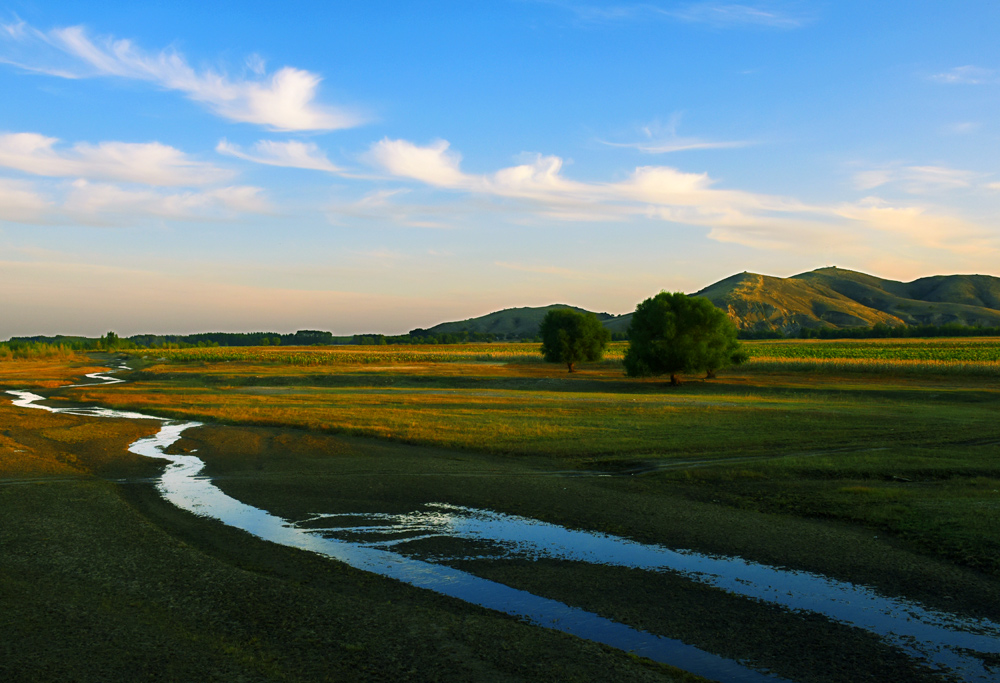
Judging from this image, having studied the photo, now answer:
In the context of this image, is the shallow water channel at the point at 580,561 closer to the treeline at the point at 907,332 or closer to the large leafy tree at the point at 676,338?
the large leafy tree at the point at 676,338

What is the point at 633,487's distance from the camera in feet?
55.1

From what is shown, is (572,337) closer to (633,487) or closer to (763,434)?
(763,434)

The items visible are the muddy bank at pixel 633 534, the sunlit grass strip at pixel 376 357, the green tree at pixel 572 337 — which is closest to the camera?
the muddy bank at pixel 633 534

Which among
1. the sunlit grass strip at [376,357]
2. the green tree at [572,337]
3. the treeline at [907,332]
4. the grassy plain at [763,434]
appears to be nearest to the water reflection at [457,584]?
the grassy plain at [763,434]

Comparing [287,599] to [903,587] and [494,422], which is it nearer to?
[903,587]

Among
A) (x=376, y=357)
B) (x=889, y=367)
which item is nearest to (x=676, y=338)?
(x=889, y=367)

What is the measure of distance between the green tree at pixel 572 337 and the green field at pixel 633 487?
40695mm

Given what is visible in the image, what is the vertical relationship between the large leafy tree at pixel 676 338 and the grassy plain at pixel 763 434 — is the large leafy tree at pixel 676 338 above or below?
above

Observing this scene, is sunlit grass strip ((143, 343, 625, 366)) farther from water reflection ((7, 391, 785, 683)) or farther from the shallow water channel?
the shallow water channel

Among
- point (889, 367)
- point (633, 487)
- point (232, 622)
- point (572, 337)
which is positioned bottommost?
point (633, 487)

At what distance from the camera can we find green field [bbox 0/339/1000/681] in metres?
7.98

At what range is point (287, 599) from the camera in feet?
29.4

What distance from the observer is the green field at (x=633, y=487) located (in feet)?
26.2

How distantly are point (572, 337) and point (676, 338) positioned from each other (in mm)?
27057
